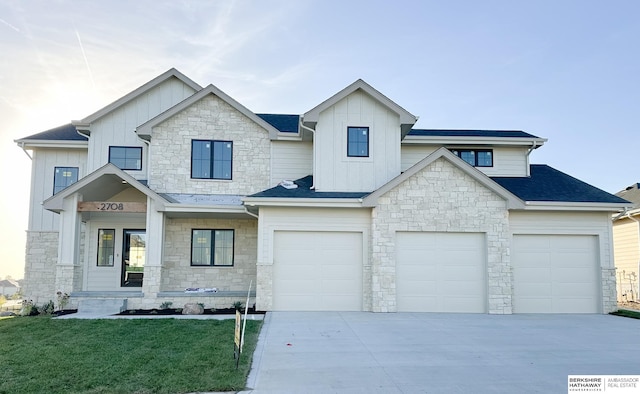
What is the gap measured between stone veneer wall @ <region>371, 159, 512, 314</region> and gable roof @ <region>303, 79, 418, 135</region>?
2165 millimetres

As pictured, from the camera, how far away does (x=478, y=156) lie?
18.1 m

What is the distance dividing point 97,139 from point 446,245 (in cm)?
1274

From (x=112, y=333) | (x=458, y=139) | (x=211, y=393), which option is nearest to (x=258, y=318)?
(x=112, y=333)

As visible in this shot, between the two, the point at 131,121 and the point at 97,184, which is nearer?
the point at 97,184

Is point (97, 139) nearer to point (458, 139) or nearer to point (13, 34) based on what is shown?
point (13, 34)

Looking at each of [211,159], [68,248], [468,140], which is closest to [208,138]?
[211,159]

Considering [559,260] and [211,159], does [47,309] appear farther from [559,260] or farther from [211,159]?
[559,260]

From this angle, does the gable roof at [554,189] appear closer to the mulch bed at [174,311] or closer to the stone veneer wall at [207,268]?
the mulch bed at [174,311]

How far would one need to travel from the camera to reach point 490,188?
46.5ft

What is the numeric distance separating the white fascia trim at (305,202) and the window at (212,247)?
321 cm

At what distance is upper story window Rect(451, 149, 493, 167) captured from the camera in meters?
18.0

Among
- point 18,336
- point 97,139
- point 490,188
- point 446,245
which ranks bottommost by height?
point 18,336

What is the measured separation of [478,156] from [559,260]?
515 centimetres

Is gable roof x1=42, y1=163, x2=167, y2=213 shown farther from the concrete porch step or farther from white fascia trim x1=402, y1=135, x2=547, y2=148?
white fascia trim x1=402, y1=135, x2=547, y2=148
